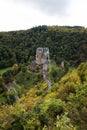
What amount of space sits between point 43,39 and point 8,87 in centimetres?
4588

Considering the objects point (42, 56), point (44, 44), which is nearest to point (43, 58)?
point (42, 56)

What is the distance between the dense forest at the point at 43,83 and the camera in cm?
2636

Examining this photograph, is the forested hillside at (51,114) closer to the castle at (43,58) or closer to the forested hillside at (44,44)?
the castle at (43,58)

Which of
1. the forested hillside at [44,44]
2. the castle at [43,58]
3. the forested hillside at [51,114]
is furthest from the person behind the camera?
the forested hillside at [44,44]

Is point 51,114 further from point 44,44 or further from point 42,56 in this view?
point 44,44

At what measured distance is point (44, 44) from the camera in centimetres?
11819

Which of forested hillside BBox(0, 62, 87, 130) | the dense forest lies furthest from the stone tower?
forested hillside BBox(0, 62, 87, 130)

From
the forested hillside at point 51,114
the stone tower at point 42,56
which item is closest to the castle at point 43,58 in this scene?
the stone tower at point 42,56

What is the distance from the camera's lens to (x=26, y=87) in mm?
79688

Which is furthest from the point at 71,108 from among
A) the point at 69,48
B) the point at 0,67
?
the point at 69,48

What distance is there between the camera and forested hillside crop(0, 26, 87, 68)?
102250 millimetres

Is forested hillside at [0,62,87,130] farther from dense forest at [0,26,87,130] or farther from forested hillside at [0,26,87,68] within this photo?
forested hillside at [0,26,87,68]

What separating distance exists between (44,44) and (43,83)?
4470cm

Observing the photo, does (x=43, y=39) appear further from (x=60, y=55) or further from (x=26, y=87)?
(x=26, y=87)
